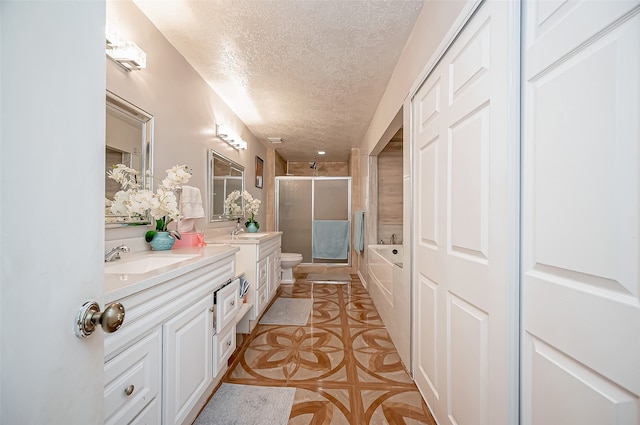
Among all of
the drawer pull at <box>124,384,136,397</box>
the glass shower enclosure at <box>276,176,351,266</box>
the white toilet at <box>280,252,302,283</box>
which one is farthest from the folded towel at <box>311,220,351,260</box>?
the drawer pull at <box>124,384,136,397</box>

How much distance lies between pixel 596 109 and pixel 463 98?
57 cm

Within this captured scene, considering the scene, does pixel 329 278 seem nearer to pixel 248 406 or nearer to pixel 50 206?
pixel 248 406

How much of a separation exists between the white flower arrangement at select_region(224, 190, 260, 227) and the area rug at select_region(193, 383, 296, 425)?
1826 millimetres

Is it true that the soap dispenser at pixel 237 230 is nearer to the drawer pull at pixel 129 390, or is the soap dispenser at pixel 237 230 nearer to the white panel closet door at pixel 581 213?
the drawer pull at pixel 129 390

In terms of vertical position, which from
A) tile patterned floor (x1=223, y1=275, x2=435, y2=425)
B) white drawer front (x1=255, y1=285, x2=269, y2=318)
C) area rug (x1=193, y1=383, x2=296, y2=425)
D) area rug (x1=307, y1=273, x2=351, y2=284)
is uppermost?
white drawer front (x1=255, y1=285, x2=269, y2=318)

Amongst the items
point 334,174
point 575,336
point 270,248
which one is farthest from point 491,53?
point 334,174

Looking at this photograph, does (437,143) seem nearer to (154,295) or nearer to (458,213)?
(458,213)

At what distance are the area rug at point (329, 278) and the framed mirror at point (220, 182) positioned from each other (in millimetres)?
1863

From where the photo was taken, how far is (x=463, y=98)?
1106 millimetres

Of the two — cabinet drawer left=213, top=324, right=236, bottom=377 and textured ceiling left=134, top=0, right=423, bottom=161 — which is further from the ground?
textured ceiling left=134, top=0, right=423, bottom=161

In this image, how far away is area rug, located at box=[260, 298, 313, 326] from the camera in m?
2.72

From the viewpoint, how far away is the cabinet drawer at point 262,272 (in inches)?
101

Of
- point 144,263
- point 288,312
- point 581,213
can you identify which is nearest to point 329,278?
point 288,312

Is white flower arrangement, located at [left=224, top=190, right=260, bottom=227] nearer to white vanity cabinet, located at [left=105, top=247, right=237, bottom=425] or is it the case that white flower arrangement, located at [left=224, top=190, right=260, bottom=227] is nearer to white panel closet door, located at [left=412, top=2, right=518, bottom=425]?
white vanity cabinet, located at [left=105, top=247, right=237, bottom=425]
